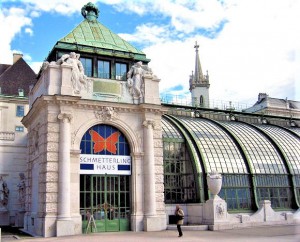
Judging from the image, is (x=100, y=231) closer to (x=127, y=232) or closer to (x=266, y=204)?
(x=127, y=232)

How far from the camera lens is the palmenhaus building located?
26.3m

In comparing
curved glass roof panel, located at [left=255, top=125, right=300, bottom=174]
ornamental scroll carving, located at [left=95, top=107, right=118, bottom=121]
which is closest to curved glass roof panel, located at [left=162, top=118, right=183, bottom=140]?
ornamental scroll carving, located at [left=95, top=107, right=118, bottom=121]

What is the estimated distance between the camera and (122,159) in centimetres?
2853

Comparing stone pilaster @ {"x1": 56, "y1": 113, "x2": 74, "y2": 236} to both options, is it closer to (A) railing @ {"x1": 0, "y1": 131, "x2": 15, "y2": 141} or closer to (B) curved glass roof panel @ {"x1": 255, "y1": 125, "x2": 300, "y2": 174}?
(A) railing @ {"x1": 0, "y1": 131, "x2": 15, "y2": 141}

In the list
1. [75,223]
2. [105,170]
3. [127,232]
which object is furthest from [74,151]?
[127,232]

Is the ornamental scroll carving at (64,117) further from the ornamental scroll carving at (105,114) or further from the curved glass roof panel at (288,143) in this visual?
the curved glass roof panel at (288,143)

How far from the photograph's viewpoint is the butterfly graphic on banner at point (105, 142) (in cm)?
2791

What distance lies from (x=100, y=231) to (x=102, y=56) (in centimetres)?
1276

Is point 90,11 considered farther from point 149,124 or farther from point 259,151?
point 259,151

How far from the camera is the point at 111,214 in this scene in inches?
1083

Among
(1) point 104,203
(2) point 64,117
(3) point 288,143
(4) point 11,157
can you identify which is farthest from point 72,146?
(3) point 288,143

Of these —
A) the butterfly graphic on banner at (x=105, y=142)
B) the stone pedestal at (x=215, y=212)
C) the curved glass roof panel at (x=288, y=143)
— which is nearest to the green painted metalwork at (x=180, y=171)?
the stone pedestal at (x=215, y=212)

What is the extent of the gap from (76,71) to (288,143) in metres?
23.3

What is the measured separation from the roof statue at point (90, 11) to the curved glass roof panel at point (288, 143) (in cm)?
2047
